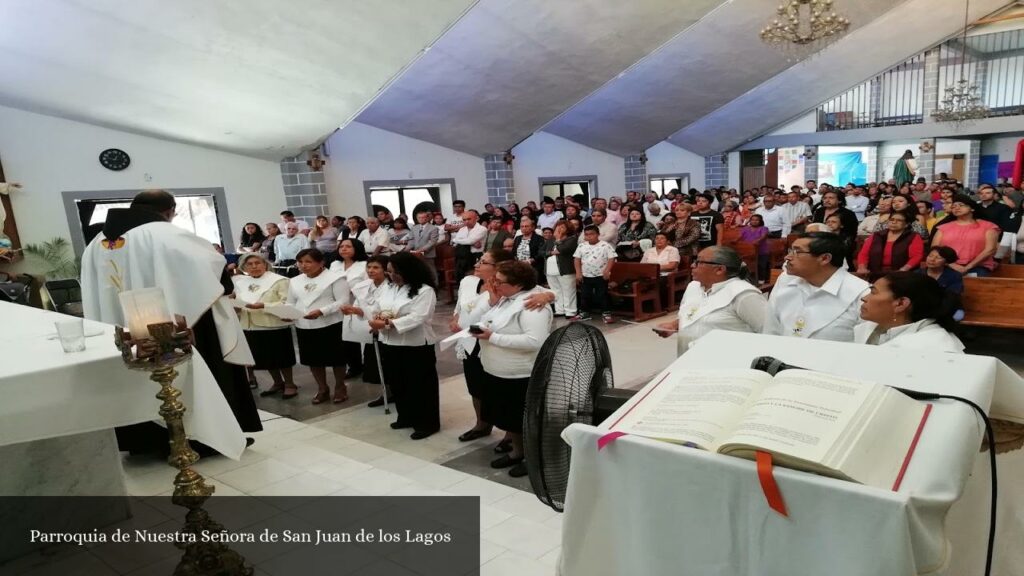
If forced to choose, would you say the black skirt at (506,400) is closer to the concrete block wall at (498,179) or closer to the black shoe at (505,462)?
the black shoe at (505,462)

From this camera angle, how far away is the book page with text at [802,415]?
0.91 m

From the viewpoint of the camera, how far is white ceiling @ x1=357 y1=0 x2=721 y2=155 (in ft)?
28.7

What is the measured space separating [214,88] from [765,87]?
1342 centimetres

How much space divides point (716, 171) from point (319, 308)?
1762 cm

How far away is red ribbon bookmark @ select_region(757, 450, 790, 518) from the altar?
1.87 metres

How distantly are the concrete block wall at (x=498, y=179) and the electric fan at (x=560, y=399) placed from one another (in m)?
12.4

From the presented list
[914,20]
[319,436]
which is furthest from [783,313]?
[914,20]

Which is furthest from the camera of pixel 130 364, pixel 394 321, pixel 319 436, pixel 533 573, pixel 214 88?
pixel 214 88

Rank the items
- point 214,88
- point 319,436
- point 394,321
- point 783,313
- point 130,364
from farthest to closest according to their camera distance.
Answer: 1. point 214,88
2. point 394,321
3. point 319,436
4. point 783,313
5. point 130,364

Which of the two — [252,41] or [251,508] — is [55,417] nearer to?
[251,508]

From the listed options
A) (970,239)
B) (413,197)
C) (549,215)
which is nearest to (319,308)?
(970,239)

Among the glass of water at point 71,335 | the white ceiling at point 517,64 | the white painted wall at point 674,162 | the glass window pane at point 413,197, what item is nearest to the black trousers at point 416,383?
the glass of water at point 71,335

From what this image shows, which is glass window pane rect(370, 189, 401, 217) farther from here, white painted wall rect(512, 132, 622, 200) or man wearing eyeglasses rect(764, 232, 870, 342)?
man wearing eyeglasses rect(764, 232, 870, 342)

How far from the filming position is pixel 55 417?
179 cm
